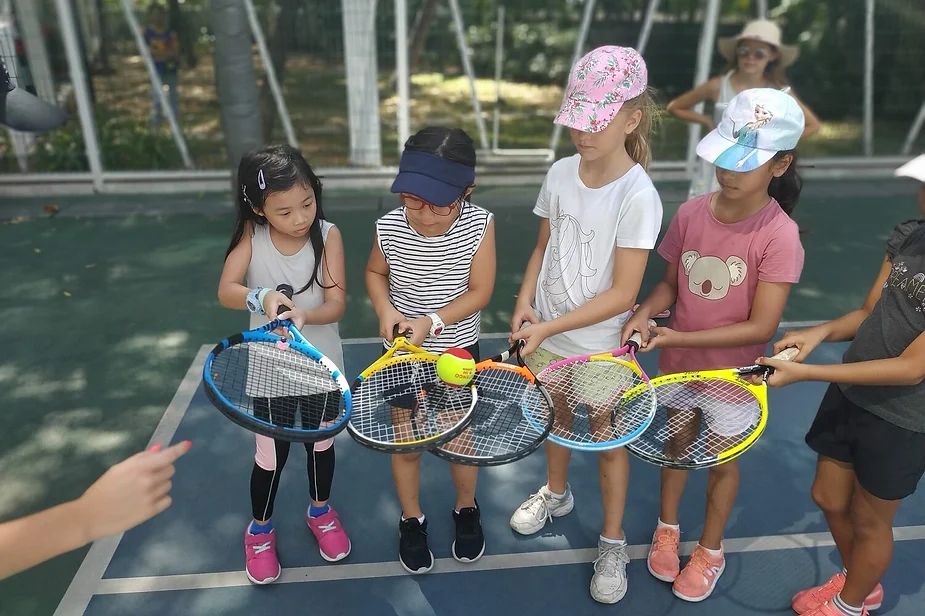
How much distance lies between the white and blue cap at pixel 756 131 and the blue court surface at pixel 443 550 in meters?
1.80

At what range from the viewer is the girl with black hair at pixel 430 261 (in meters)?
2.56

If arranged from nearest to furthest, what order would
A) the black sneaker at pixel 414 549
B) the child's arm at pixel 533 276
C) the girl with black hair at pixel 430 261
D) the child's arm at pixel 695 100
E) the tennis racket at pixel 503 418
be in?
the tennis racket at pixel 503 418
the girl with black hair at pixel 430 261
the child's arm at pixel 533 276
the black sneaker at pixel 414 549
the child's arm at pixel 695 100

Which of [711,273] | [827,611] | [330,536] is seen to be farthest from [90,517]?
[827,611]

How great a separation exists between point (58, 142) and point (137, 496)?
8203mm

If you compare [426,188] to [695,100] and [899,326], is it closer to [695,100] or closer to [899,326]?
[899,326]

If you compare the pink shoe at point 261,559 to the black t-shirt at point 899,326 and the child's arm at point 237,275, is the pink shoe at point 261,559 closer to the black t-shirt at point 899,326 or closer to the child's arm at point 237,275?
the child's arm at point 237,275

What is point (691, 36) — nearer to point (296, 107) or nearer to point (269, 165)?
point (296, 107)

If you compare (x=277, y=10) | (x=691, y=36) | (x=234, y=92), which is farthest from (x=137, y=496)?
(x=691, y=36)

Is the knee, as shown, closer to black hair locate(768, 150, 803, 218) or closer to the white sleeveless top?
black hair locate(768, 150, 803, 218)

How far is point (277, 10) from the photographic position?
8.14 meters

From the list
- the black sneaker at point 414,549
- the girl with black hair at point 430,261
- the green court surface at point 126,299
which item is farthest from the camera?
the green court surface at point 126,299

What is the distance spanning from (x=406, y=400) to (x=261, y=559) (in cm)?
113

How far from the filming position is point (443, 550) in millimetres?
3197

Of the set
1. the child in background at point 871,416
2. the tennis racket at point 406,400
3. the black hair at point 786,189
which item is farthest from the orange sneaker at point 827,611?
the tennis racket at point 406,400
